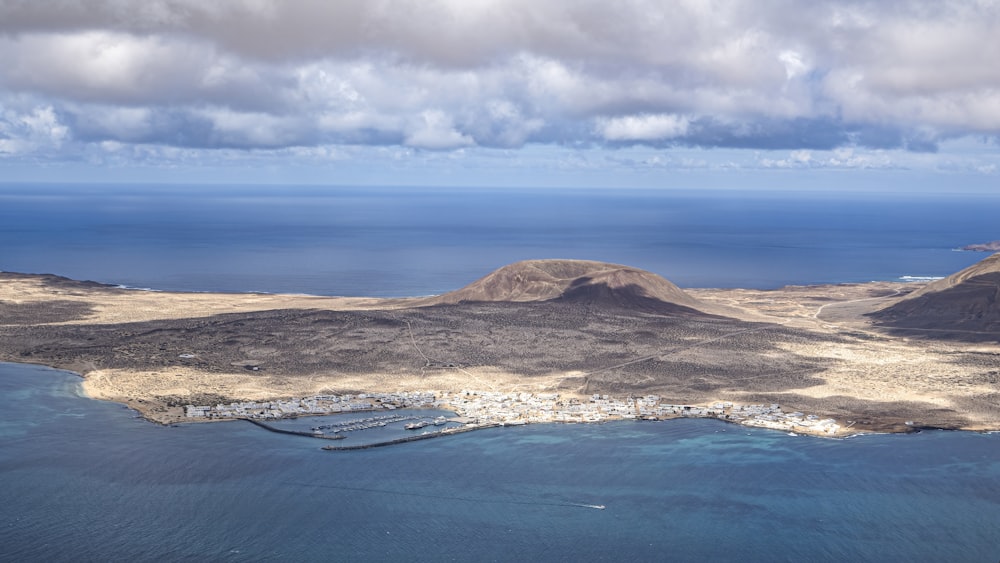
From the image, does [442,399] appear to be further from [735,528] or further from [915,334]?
[915,334]

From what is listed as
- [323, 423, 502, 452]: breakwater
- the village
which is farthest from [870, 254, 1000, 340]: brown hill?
[323, 423, 502, 452]: breakwater

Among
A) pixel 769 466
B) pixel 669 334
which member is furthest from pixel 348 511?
pixel 669 334

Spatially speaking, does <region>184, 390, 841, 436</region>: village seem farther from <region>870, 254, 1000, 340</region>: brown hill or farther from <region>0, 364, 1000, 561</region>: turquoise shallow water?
<region>870, 254, 1000, 340</region>: brown hill

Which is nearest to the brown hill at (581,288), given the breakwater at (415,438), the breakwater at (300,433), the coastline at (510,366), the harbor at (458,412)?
the coastline at (510,366)

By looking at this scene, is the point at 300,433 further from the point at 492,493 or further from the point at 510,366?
the point at 510,366

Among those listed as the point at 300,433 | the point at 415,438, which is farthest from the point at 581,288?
the point at 300,433
